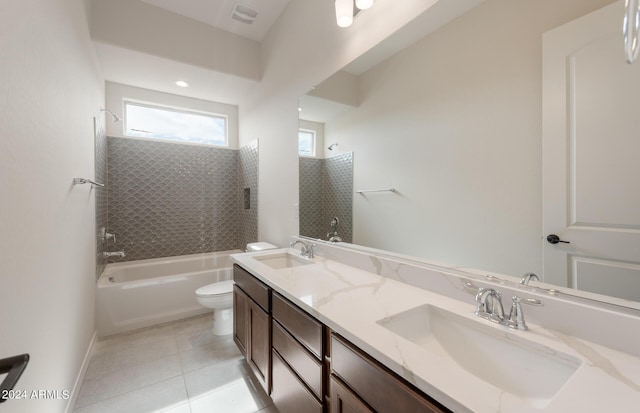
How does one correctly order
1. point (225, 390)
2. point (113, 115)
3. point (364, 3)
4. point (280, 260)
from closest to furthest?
point (364, 3)
point (225, 390)
point (280, 260)
point (113, 115)

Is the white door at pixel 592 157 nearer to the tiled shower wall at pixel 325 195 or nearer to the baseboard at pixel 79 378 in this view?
the tiled shower wall at pixel 325 195

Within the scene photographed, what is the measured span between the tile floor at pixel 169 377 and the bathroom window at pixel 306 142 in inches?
69.8

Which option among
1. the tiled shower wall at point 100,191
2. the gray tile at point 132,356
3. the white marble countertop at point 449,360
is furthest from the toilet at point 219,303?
the white marble countertop at point 449,360

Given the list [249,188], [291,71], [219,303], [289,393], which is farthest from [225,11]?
[289,393]

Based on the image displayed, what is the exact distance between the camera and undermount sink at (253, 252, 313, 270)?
2.04 m

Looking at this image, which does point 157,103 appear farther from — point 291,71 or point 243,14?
point 291,71

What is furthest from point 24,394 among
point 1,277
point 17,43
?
point 17,43

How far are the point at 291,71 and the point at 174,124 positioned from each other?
206cm

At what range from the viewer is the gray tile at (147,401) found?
1.61m

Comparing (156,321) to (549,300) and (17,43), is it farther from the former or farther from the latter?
(549,300)

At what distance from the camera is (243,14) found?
2.56 meters

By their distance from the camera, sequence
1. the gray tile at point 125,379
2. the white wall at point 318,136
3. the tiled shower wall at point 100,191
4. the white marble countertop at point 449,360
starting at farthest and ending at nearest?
the tiled shower wall at point 100,191, the white wall at point 318,136, the gray tile at point 125,379, the white marble countertop at point 449,360

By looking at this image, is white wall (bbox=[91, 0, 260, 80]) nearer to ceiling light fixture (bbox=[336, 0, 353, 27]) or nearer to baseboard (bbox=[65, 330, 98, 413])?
ceiling light fixture (bbox=[336, 0, 353, 27])

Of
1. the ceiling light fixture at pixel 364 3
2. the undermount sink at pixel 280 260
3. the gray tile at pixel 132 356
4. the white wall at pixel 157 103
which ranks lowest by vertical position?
the gray tile at pixel 132 356
